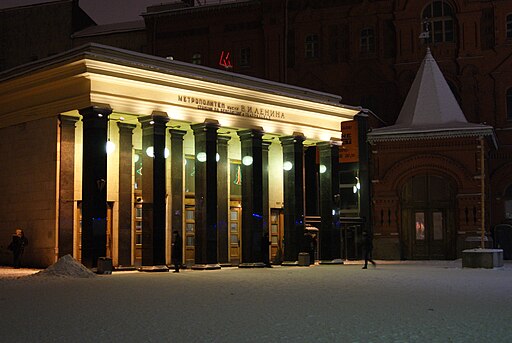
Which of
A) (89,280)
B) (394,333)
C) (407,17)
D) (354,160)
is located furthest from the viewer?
(407,17)

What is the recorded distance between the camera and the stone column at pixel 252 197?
30.2 meters

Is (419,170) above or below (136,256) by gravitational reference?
above

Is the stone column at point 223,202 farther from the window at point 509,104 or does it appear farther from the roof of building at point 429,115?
the window at point 509,104

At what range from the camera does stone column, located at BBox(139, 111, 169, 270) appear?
2673 centimetres

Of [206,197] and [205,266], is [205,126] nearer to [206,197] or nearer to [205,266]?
[206,197]

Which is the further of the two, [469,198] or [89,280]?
[469,198]

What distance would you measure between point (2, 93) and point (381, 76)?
25150 millimetres

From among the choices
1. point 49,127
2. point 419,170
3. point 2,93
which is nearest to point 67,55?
point 49,127

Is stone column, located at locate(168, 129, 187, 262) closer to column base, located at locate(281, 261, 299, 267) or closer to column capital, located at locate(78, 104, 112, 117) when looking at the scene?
column capital, located at locate(78, 104, 112, 117)

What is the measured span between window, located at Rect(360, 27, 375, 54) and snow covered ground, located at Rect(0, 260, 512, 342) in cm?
2731

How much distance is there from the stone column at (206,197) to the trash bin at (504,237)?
757 inches

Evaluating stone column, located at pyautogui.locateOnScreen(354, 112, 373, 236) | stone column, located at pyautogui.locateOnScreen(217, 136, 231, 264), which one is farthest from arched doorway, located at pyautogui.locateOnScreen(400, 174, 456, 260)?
stone column, located at pyautogui.locateOnScreen(217, 136, 231, 264)

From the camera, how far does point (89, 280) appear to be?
21297 millimetres

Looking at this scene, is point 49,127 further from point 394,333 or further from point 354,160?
point 394,333
